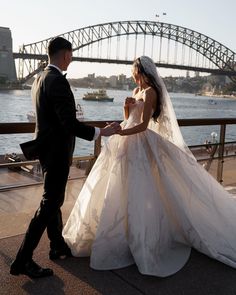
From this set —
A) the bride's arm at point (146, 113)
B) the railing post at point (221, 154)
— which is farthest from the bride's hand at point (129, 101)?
the railing post at point (221, 154)

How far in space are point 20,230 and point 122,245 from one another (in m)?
0.91

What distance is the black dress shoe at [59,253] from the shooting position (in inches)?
110

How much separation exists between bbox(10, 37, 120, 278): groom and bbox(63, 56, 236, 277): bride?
348 millimetres

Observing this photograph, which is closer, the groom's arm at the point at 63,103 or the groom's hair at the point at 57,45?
the groom's arm at the point at 63,103

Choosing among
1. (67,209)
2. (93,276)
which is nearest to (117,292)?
(93,276)

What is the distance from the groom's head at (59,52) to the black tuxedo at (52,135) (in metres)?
0.06

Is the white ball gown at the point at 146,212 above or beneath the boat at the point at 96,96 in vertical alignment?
above

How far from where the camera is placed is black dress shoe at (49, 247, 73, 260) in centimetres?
279

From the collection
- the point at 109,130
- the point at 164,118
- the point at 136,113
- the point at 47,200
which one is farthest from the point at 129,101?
the point at 47,200

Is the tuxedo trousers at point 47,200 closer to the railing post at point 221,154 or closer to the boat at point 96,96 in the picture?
the railing post at point 221,154

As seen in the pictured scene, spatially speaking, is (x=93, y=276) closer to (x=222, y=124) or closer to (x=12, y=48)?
(x=222, y=124)

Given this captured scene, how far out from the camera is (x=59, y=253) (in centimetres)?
280

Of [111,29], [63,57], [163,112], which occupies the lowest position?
[163,112]

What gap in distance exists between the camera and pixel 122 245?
275 centimetres
